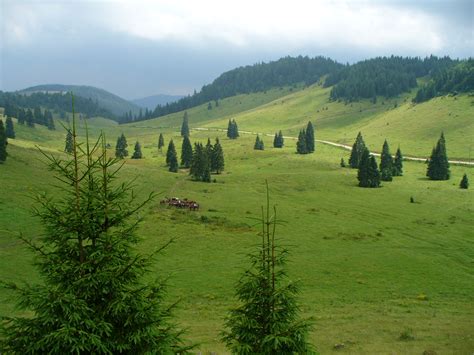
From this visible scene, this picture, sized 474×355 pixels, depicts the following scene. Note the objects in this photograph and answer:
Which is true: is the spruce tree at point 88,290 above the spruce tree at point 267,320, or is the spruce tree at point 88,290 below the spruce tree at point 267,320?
above

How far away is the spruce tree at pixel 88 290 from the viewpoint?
39.4 ft

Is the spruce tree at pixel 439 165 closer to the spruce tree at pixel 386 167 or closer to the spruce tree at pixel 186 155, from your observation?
the spruce tree at pixel 386 167

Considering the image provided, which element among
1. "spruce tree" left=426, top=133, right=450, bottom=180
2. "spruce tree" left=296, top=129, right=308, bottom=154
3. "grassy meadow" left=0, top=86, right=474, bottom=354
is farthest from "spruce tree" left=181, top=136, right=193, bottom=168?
"spruce tree" left=426, top=133, right=450, bottom=180

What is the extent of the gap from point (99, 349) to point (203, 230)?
178 ft

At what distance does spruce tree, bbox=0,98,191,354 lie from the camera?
12000mm

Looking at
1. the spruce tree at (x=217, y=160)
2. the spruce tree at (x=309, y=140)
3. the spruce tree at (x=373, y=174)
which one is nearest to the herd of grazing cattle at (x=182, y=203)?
the spruce tree at (x=217, y=160)

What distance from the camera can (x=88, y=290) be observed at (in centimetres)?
1254

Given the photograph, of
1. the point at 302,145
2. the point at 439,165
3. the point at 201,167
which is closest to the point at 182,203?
the point at 201,167

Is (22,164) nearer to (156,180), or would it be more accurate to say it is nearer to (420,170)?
(156,180)

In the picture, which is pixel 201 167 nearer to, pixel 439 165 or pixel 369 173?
pixel 369 173

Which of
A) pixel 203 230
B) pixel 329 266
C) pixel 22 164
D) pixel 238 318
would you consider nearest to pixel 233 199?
pixel 203 230

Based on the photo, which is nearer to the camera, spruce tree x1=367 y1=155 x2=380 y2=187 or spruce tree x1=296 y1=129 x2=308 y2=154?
spruce tree x1=367 y1=155 x2=380 y2=187

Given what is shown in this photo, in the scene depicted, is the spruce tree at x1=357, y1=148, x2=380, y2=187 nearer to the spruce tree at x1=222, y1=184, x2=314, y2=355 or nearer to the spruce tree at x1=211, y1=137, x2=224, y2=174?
the spruce tree at x1=211, y1=137, x2=224, y2=174

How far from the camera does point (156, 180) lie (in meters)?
104
